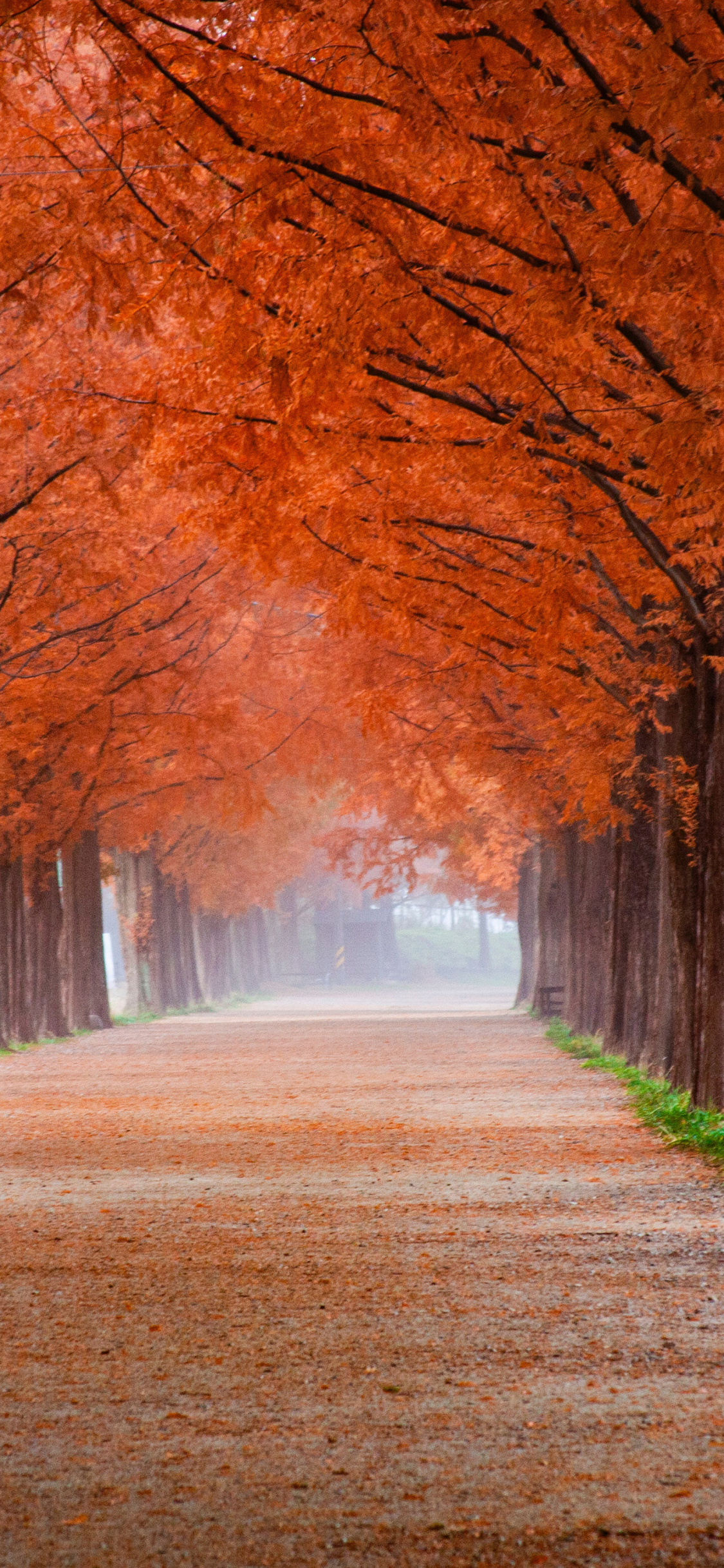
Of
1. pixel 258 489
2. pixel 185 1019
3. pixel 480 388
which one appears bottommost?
pixel 185 1019

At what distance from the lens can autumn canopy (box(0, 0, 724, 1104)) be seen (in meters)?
6.89

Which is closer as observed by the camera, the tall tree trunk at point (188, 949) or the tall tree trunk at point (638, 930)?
the tall tree trunk at point (638, 930)

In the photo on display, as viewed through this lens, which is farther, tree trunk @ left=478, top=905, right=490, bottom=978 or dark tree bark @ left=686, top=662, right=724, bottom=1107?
tree trunk @ left=478, top=905, right=490, bottom=978

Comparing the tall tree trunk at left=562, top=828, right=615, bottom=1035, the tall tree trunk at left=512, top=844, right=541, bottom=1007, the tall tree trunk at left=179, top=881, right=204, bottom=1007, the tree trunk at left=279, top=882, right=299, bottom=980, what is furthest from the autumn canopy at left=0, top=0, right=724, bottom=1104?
the tree trunk at left=279, top=882, right=299, bottom=980

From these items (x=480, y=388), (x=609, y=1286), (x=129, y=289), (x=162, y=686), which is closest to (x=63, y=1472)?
(x=609, y=1286)

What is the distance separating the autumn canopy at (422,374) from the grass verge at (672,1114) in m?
0.25

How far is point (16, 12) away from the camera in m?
6.38

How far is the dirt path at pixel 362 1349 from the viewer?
3619 mm

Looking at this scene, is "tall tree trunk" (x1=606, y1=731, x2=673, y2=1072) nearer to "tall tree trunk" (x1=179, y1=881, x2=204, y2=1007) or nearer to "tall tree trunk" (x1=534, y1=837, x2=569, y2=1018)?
"tall tree trunk" (x1=534, y1=837, x2=569, y2=1018)

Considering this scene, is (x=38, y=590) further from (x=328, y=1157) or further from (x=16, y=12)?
(x=16, y=12)

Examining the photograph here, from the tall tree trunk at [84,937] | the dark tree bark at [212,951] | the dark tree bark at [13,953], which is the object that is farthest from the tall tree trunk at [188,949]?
the dark tree bark at [13,953]

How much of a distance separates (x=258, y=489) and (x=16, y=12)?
3390 mm

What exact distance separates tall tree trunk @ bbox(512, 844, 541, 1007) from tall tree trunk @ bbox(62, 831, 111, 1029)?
9734 millimetres

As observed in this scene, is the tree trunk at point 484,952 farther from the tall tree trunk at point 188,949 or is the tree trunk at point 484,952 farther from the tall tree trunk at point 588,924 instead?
the tall tree trunk at point 588,924
